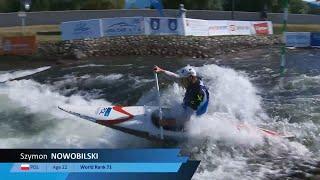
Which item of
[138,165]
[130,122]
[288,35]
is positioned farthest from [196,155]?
[288,35]

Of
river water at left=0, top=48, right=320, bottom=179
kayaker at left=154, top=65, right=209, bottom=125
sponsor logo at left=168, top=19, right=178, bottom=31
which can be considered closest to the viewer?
river water at left=0, top=48, right=320, bottom=179

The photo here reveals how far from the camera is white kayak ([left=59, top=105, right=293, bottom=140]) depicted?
13914 millimetres

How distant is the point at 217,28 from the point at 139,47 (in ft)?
20.1

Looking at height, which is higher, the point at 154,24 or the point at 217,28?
the point at 154,24

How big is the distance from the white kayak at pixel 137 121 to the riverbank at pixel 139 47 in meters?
22.4

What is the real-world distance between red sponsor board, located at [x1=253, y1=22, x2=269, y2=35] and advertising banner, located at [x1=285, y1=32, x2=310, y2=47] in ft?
13.3

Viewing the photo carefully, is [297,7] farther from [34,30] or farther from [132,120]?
[132,120]

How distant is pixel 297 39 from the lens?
40.8 m

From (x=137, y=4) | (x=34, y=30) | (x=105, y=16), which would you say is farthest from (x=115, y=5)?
(x=34, y=30)

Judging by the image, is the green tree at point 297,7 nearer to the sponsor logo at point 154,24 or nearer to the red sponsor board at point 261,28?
the red sponsor board at point 261,28

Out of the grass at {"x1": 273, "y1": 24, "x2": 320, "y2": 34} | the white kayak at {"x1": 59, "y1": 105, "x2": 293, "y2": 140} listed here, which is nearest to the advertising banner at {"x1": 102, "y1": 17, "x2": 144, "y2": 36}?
the grass at {"x1": 273, "y1": 24, "x2": 320, "y2": 34}

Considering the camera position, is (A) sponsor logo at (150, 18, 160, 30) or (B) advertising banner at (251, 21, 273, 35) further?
(B) advertising banner at (251, 21, 273, 35)

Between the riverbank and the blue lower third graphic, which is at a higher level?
the blue lower third graphic

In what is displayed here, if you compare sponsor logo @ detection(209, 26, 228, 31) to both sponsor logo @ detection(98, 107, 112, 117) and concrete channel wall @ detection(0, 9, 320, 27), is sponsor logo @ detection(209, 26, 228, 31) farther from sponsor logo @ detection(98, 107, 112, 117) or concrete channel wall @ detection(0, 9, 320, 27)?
sponsor logo @ detection(98, 107, 112, 117)
